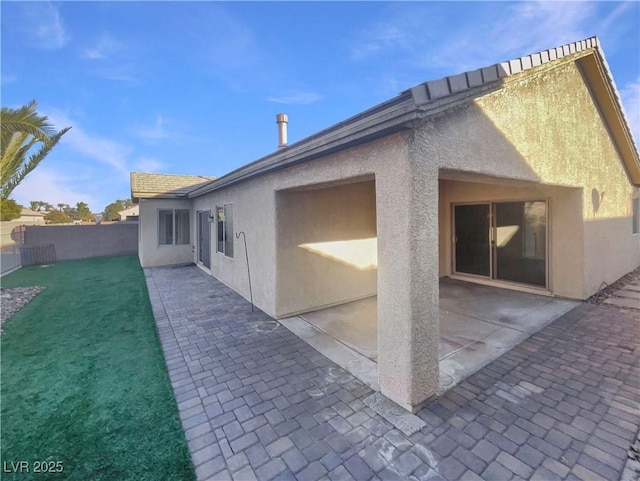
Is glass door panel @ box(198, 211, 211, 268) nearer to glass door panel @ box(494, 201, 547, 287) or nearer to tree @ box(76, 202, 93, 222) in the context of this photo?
glass door panel @ box(494, 201, 547, 287)

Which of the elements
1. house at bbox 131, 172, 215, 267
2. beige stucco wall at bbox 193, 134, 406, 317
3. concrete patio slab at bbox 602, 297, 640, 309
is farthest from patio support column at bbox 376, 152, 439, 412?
house at bbox 131, 172, 215, 267

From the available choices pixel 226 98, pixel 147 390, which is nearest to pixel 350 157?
pixel 147 390

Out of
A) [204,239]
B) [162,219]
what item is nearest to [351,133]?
[204,239]

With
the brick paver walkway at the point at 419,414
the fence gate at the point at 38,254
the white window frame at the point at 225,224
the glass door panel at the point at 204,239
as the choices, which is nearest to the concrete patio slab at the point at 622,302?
the brick paver walkway at the point at 419,414

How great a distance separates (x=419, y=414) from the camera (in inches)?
140

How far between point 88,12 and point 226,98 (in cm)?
1090

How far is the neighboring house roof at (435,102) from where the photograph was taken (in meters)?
3.21

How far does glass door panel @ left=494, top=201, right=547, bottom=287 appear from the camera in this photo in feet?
28.0

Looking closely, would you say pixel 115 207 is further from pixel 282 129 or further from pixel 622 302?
pixel 622 302

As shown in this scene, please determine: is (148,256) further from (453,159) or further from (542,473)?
(542,473)

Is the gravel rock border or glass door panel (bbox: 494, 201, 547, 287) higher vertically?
glass door panel (bbox: 494, 201, 547, 287)

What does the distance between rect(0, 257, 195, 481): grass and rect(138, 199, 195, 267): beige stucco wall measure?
22.2 ft

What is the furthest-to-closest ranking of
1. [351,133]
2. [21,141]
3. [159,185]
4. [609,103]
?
[159,185]
[21,141]
[609,103]
[351,133]

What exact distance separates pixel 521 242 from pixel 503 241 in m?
0.49
